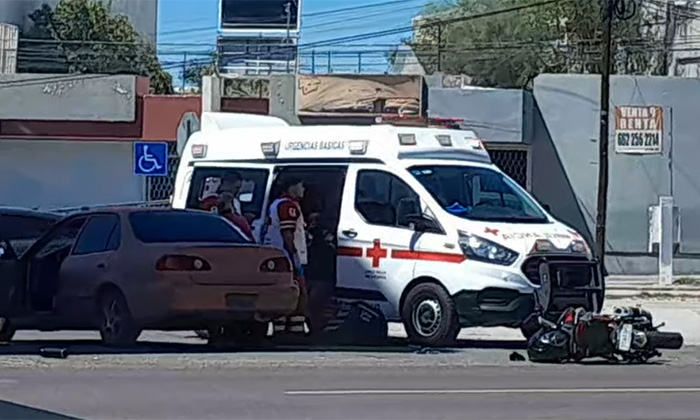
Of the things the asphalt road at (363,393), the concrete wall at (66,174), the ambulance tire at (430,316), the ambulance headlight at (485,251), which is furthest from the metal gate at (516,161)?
the asphalt road at (363,393)

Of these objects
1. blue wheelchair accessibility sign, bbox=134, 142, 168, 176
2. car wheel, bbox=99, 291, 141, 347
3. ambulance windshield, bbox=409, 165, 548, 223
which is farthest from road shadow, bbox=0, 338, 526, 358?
blue wheelchair accessibility sign, bbox=134, 142, 168, 176

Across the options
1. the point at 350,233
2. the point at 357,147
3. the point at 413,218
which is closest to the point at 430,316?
the point at 413,218

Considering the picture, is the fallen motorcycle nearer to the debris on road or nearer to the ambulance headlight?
the ambulance headlight

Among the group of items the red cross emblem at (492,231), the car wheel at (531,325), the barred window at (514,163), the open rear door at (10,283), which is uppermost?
the barred window at (514,163)

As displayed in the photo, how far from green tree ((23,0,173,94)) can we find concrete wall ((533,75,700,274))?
106ft

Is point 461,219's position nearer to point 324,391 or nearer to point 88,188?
point 324,391

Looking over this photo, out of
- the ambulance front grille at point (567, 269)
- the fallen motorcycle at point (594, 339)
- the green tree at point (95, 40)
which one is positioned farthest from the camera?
the green tree at point (95, 40)

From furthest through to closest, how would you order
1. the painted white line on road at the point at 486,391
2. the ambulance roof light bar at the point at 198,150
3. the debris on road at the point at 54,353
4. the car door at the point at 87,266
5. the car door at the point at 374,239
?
the ambulance roof light bar at the point at 198,150
the car door at the point at 374,239
the car door at the point at 87,266
the debris on road at the point at 54,353
the painted white line on road at the point at 486,391

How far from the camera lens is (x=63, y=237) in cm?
1599

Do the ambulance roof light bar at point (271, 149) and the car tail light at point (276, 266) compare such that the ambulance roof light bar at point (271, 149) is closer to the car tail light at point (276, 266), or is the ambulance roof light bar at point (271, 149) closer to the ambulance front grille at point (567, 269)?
the car tail light at point (276, 266)

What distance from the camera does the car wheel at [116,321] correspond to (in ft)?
49.1

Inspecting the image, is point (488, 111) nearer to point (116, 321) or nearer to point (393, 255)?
point (393, 255)

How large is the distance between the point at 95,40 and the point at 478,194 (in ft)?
159

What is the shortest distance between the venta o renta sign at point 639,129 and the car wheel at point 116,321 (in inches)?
725
